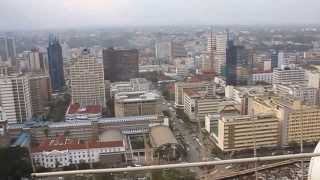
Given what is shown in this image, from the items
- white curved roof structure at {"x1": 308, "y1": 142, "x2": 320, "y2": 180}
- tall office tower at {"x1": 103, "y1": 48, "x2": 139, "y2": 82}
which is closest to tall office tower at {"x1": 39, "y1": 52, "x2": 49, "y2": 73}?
tall office tower at {"x1": 103, "y1": 48, "x2": 139, "y2": 82}

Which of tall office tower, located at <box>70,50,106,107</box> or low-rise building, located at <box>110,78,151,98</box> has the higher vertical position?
tall office tower, located at <box>70,50,106,107</box>

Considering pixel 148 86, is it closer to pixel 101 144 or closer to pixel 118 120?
pixel 118 120

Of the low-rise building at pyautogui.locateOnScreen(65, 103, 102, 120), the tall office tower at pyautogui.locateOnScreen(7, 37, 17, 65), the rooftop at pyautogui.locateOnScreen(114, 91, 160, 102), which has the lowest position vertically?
the low-rise building at pyautogui.locateOnScreen(65, 103, 102, 120)

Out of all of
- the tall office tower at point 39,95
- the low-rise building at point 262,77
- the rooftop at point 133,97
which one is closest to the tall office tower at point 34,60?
the tall office tower at point 39,95

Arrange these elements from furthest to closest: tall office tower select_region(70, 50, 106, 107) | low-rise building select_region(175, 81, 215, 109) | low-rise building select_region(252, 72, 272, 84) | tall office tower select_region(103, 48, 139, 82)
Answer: tall office tower select_region(103, 48, 139, 82) → low-rise building select_region(252, 72, 272, 84) → low-rise building select_region(175, 81, 215, 109) → tall office tower select_region(70, 50, 106, 107)

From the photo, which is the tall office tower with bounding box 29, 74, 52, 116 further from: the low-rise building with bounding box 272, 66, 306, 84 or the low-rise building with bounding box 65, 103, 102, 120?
the low-rise building with bounding box 272, 66, 306, 84

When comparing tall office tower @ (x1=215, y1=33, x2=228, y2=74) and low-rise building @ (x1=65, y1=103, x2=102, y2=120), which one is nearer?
low-rise building @ (x1=65, y1=103, x2=102, y2=120)

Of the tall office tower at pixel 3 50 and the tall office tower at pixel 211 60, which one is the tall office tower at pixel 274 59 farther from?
the tall office tower at pixel 3 50

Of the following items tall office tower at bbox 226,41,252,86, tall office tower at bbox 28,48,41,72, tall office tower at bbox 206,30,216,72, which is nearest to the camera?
tall office tower at bbox 226,41,252,86
